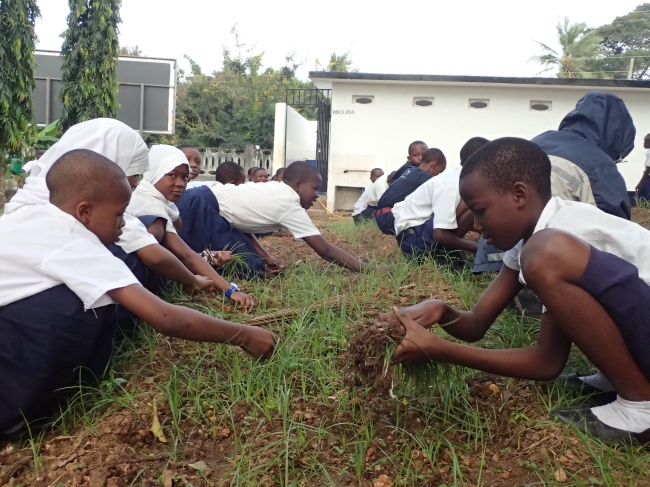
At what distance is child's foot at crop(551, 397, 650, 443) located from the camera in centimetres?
192

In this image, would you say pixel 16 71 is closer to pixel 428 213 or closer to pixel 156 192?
pixel 156 192

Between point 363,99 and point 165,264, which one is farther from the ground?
point 363,99

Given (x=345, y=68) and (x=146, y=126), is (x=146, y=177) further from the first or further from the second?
(x=345, y=68)

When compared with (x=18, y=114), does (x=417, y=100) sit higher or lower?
higher

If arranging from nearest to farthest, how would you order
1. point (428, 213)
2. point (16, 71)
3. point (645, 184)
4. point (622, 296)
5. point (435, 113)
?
point (622, 296) < point (428, 213) < point (16, 71) < point (645, 184) < point (435, 113)

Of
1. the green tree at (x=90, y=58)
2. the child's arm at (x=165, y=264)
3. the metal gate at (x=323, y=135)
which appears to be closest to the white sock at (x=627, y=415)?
the child's arm at (x=165, y=264)

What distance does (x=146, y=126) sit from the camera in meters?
9.66

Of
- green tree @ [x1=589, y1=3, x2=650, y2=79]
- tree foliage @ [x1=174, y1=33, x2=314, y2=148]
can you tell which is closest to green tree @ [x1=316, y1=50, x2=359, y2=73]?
tree foliage @ [x1=174, y1=33, x2=314, y2=148]

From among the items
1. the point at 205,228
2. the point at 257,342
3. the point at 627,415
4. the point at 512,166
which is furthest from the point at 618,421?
the point at 205,228

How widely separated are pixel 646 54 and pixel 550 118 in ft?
94.8

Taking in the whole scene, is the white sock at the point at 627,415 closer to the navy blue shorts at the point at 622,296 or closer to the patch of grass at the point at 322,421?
the patch of grass at the point at 322,421

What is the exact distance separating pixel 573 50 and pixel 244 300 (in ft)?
116

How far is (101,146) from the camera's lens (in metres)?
3.24

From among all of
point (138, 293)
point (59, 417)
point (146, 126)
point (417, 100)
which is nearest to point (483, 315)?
point (138, 293)
